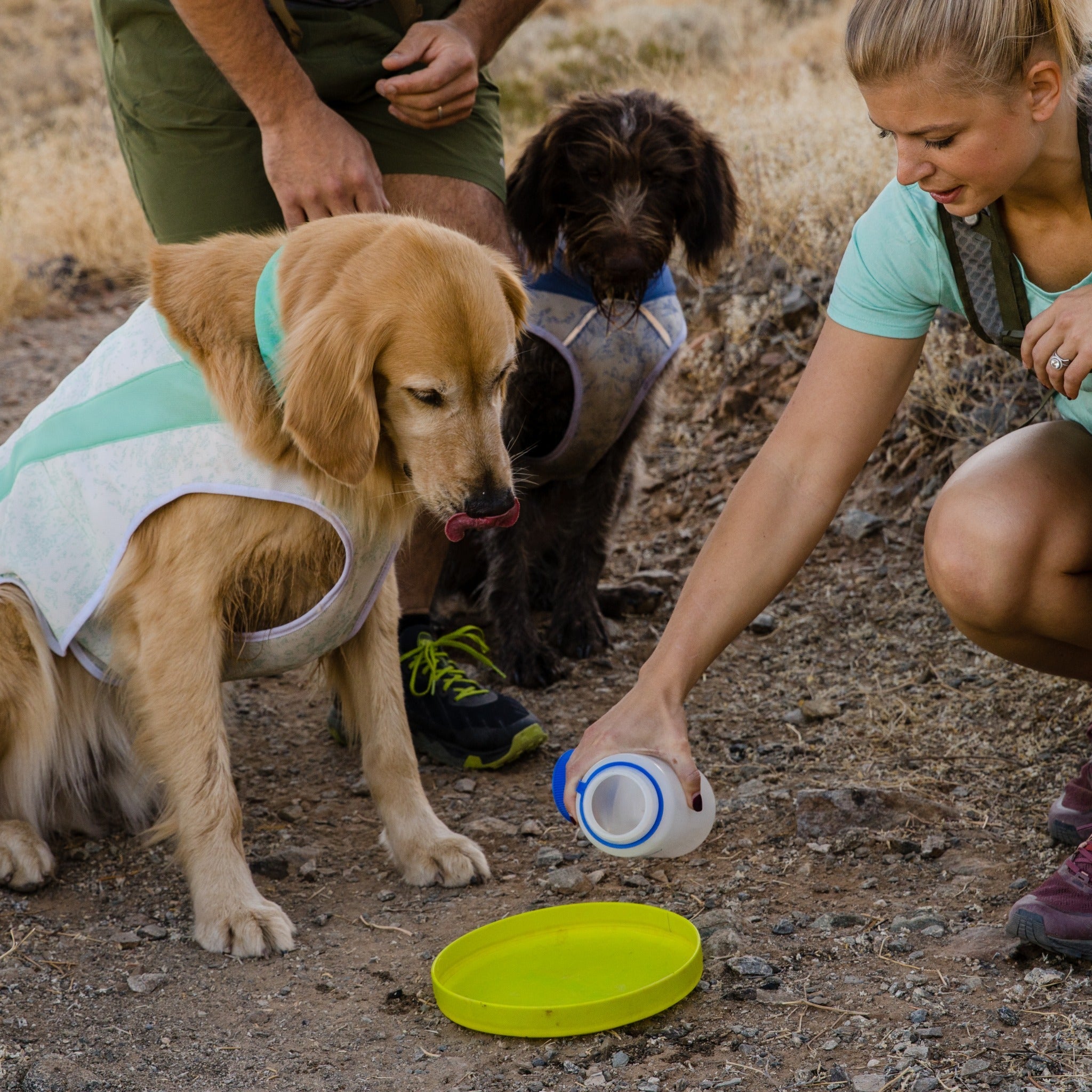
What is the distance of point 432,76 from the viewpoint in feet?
10.2

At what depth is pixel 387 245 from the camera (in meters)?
2.26

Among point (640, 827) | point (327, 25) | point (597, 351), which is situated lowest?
point (640, 827)

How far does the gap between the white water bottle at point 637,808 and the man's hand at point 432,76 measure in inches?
76.6

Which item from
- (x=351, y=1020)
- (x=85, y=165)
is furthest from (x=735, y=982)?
(x=85, y=165)

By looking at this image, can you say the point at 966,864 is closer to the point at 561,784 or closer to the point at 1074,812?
the point at 1074,812

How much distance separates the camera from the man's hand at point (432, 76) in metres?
3.11

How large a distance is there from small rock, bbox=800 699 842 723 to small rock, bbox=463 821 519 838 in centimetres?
89

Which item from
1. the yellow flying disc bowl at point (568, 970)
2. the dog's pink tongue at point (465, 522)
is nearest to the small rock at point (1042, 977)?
the yellow flying disc bowl at point (568, 970)

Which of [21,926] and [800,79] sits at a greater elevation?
[800,79]

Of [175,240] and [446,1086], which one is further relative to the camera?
→ [175,240]

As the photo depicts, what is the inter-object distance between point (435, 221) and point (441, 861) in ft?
5.58

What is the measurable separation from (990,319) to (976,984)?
3.80 feet

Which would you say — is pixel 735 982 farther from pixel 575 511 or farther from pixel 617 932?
pixel 575 511

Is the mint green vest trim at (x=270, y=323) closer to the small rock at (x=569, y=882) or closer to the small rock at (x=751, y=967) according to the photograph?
the small rock at (x=569, y=882)
